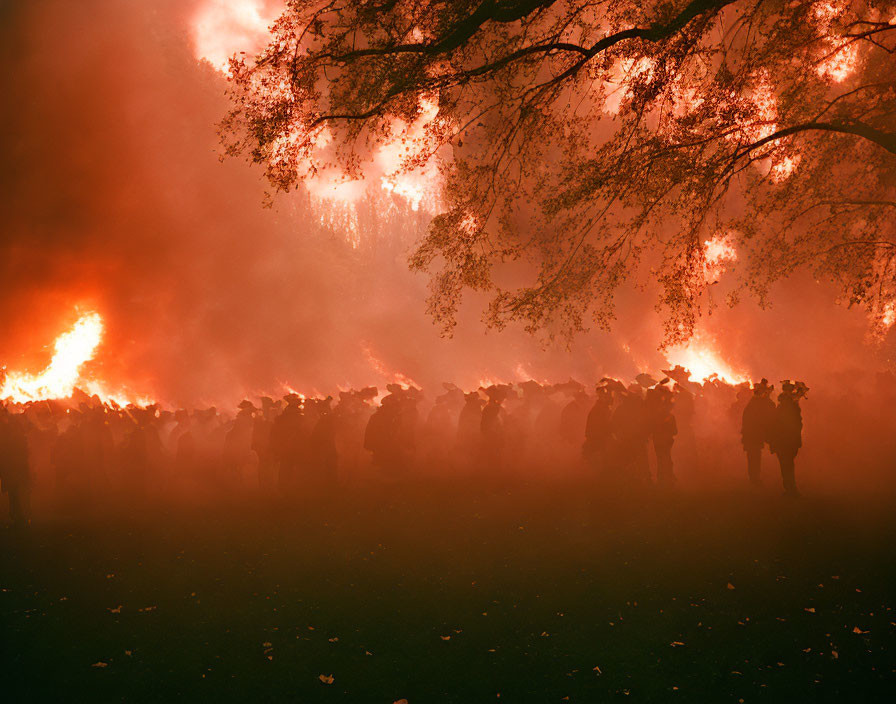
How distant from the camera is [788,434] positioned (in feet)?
37.2

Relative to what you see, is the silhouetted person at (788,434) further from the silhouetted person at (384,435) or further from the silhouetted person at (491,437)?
the silhouetted person at (384,435)

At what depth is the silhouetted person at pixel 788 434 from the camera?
1129cm

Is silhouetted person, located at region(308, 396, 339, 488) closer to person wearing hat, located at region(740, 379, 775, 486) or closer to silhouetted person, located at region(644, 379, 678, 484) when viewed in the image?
silhouetted person, located at region(644, 379, 678, 484)

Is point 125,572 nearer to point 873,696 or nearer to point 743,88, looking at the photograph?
point 873,696

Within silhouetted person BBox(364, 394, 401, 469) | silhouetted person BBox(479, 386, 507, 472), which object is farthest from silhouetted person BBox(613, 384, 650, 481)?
silhouetted person BBox(364, 394, 401, 469)

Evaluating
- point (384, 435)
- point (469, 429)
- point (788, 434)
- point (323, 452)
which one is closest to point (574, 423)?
point (469, 429)

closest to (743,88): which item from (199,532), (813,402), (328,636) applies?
(328,636)

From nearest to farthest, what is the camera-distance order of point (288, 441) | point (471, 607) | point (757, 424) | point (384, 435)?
point (471, 607)
point (757, 424)
point (288, 441)
point (384, 435)

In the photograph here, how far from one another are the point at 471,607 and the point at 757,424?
26.6ft

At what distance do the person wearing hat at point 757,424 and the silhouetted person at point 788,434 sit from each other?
0.37 m

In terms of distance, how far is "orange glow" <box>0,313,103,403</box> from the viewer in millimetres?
34906

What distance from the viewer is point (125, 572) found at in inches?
328

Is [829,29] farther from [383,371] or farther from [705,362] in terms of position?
[383,371]

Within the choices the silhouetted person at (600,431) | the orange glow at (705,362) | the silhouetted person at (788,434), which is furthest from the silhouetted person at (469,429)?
the orange glow at (705,362)
